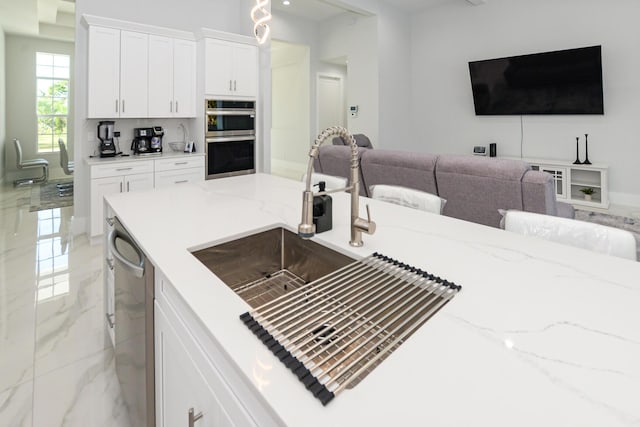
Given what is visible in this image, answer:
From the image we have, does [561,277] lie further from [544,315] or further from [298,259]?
[298,259]

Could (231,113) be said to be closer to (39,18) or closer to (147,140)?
(147,140)

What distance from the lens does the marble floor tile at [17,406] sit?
5.28ft

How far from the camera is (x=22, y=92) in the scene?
305 inches

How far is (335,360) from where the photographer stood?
679 mm

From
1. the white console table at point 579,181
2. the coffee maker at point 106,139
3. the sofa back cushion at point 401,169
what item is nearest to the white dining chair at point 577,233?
the sofa back cushion at point 401,169

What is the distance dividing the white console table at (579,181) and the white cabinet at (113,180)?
18.4ft

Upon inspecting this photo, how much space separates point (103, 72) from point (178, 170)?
1.25 meters

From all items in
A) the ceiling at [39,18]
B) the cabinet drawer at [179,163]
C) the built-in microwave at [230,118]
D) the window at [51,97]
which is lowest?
the cabinet drawer at [179,163]

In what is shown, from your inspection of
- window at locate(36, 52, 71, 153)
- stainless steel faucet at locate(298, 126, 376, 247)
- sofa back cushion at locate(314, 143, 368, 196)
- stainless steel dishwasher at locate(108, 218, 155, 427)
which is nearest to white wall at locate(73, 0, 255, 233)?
sofa back cushion at locate(314, 143, 368, 196)

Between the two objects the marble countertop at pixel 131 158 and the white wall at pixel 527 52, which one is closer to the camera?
the marble countertop at pixel 131 158

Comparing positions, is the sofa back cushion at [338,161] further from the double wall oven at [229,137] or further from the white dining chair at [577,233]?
the white dining chair at [577,233]

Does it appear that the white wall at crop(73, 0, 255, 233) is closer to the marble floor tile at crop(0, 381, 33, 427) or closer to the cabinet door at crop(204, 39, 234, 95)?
the cabinet door at crop(204, 39, 234, 95)

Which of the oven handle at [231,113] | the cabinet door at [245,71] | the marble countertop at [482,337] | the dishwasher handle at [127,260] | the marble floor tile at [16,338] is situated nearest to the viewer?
the marble countertop at [482,337]

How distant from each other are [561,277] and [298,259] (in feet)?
2.87
